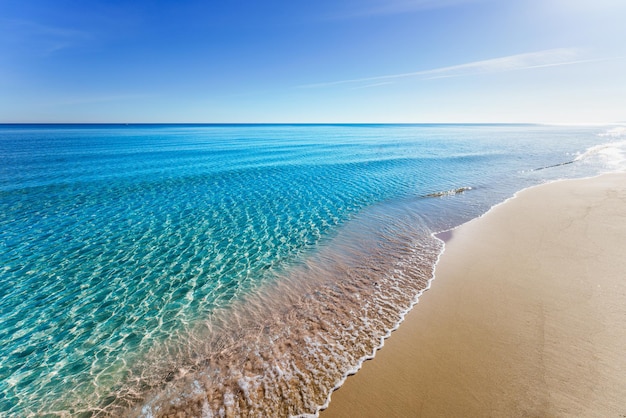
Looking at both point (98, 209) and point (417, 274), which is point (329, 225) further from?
point (98, 209)

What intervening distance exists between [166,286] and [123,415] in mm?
5244

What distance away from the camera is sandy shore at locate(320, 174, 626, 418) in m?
5.89

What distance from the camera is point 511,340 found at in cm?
755

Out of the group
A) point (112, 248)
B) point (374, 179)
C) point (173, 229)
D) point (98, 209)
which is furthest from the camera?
point (374, 179)

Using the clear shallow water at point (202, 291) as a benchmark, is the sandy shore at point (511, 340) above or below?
above

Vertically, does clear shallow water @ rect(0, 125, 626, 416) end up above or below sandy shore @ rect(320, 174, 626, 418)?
below

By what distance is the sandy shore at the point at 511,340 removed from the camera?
5895 mm

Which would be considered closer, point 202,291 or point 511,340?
point 511,340

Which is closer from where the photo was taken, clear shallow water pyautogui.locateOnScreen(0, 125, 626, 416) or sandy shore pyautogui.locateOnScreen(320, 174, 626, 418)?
sandy shore pyautogui.locateOnScreen(320, 174, 626, 418)

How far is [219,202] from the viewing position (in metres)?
21.9

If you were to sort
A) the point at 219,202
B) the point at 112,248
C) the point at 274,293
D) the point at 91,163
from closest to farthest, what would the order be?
1. the point at 274,293
2. the point at 112,248
3. the point at 219,202
4. the point at 91,163

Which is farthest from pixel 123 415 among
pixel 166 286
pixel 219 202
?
pixel 219 202

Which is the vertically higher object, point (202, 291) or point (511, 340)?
point (511, 340)

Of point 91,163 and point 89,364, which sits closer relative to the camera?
point 89,364
